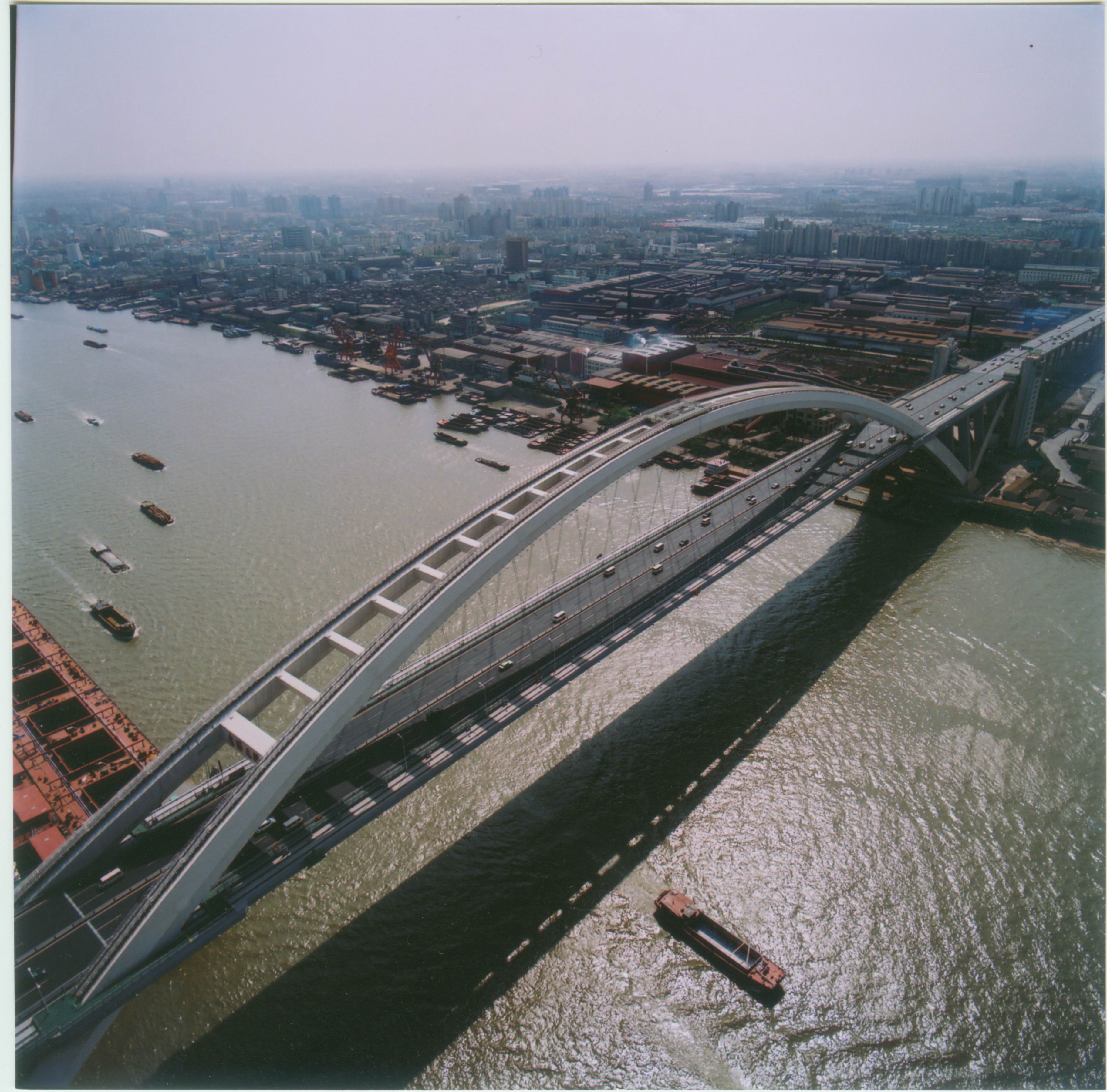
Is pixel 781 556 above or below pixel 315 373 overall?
below

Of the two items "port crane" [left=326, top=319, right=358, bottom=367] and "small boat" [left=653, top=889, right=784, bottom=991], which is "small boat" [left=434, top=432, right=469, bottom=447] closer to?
"port crane" [left=326, top=319, right=358, bottom=367]

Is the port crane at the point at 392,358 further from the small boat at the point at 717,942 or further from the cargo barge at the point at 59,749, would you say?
the small boat at the point at 717,942

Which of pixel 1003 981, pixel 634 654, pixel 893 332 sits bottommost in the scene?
pixel 1003 981

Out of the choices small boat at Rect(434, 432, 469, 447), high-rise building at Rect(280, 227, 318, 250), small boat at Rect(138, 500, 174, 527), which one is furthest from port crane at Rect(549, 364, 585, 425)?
high-rise building at Rect(280, 227, 318, 250)

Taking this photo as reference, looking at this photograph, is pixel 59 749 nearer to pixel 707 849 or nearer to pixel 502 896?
pixel 502 896

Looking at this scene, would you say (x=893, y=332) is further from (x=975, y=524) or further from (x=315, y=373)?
(x=315, y=373)

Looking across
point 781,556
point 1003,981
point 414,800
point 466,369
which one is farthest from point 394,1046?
point 466,369

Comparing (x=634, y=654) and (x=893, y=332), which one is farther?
(x=893, y=332)
